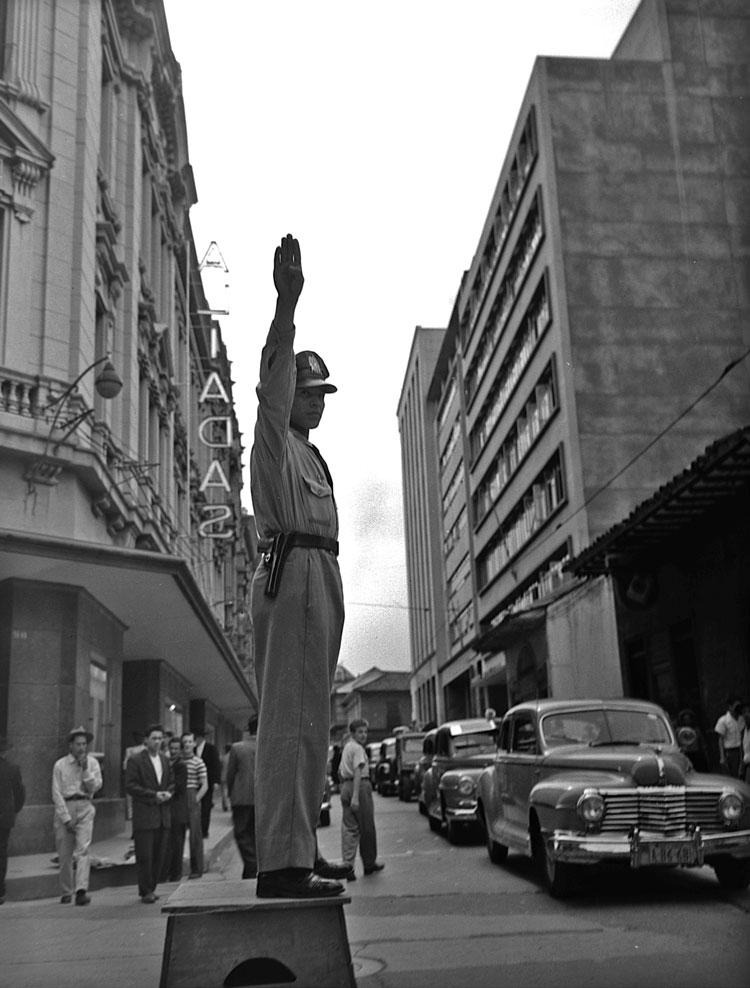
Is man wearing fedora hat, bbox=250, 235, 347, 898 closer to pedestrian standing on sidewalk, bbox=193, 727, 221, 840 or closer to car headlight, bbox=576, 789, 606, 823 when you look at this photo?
car headlight, bbox=576, 789, 606, 823

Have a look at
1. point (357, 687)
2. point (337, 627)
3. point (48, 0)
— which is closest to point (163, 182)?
point (48, 0)

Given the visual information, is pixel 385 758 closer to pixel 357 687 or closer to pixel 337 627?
pixel 337 627

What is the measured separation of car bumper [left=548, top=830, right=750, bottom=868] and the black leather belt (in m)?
5.64

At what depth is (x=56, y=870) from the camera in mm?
12258

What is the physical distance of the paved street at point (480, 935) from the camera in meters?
5.75

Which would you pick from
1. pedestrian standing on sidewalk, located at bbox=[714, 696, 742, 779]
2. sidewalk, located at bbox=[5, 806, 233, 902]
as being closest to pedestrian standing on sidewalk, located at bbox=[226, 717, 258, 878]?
sidewalk, located at bbox=[5, 806, 233, 902]

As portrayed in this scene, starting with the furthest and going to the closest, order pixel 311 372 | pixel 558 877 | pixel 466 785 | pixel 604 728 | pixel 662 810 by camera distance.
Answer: pixel 466 785
pixel 604 728
pixel 558 877
pixel 662 810
pixel 311 372

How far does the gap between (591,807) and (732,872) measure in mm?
1408

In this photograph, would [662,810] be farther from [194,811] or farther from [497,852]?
[194,811]

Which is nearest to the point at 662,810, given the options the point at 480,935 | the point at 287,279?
the point at 480,935

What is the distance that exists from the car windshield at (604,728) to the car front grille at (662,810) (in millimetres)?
1761

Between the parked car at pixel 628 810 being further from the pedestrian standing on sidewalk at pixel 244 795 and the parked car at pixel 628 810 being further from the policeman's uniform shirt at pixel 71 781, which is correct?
the policeman's uniform shirt at pixel 71 781

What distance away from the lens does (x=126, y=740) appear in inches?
897

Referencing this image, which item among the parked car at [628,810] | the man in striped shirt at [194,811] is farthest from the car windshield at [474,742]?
the parked car at [628,810]
